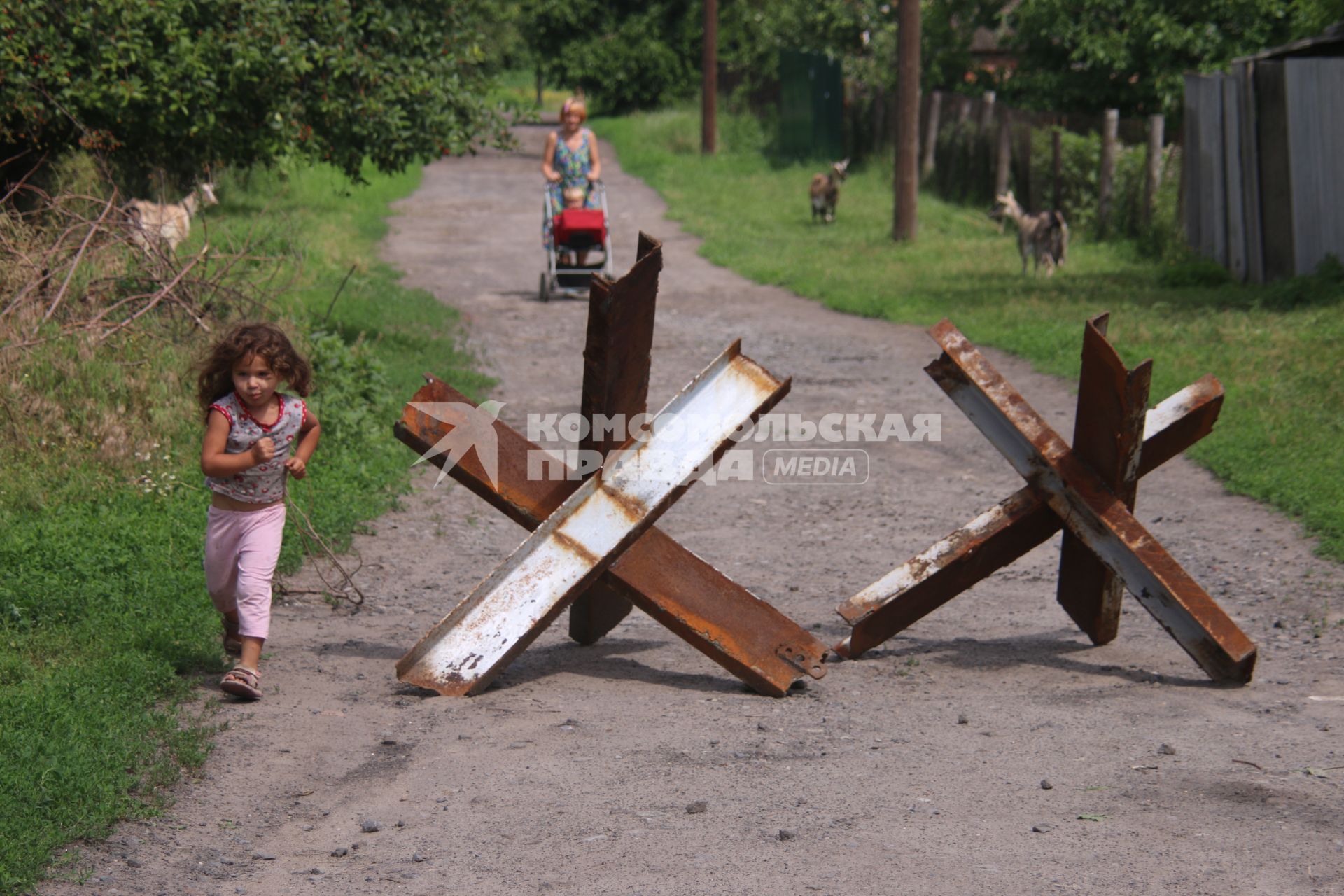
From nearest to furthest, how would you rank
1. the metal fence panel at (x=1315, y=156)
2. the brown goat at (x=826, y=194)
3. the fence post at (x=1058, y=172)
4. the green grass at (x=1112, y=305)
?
the green grass at (x=1112, y=305) < the metal fence panel at (x=1315, y=156) < the fence post at (x=1058, y=172) < the brown goat at (x=826, y=194)

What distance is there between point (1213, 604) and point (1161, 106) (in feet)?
59.2

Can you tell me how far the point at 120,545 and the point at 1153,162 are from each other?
13.5 meters

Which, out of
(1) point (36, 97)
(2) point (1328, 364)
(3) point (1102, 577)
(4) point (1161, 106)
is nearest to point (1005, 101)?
(4) point (1161, 106)

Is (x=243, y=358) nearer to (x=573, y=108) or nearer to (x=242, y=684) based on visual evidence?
(x=242, y=684)

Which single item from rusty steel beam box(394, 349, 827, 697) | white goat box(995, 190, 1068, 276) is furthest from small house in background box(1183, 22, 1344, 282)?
rusty steel beam box(394, 349, 827, 697)

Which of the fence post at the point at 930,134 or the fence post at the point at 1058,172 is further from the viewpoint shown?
the fence post at the point at 930,134

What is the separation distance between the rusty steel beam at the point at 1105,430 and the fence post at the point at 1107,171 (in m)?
13.3

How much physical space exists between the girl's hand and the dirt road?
0.76m

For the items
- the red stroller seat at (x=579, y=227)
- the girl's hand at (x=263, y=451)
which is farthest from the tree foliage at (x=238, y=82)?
the girl's hand at (x=263, y=451)

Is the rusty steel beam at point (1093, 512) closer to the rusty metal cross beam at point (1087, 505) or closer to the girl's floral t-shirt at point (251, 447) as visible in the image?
the rusty metal cross beam at point (1087, 505)

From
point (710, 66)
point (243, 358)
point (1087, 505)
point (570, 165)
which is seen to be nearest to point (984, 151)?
point (710, 66)

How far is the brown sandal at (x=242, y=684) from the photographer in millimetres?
4473

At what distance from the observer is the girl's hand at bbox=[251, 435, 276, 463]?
4562 mm

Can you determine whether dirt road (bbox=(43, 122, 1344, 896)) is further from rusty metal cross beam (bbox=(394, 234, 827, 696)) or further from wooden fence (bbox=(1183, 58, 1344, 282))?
wooden fence (bbox=(1183, 58, 1344, 282))
